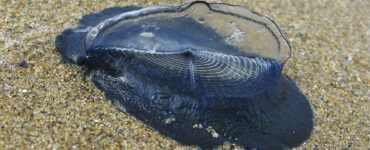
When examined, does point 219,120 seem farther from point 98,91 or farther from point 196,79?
point 98,91

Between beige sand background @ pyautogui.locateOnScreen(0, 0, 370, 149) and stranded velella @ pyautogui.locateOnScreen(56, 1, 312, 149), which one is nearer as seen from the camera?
beige sand background @ pyautogui.locateOnScreen(0, 0, 370, 149)

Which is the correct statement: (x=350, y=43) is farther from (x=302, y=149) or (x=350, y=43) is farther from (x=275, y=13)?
(x=302, y=149)

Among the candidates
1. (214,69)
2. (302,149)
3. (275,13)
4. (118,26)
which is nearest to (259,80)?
(214,69)

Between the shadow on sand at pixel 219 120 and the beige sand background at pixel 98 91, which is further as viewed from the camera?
the shadow on sand at pixel 219 120

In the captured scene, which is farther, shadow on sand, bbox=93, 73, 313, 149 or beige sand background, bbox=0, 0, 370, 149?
shadow on sand, bbox=93, 73, 313, 149

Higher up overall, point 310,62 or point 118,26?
point 118,26
